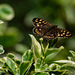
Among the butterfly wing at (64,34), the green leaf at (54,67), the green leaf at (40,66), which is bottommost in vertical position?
the green leaf at (54,67)

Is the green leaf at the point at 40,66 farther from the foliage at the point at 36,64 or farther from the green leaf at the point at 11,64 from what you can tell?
the green leaf at the point at 11,64

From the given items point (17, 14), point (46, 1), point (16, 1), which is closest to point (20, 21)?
point (17, 14)

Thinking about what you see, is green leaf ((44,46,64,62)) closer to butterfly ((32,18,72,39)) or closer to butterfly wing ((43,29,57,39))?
butterfly wing ((43,29,57,39))

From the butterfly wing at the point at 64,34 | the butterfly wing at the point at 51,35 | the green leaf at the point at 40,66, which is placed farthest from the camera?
the butterfly wing at the point at 64,34

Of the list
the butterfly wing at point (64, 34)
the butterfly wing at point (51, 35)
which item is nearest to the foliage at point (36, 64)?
the butterfly wing at point (51, 35)

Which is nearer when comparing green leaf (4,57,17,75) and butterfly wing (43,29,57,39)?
green leaf (4,57,17,75)

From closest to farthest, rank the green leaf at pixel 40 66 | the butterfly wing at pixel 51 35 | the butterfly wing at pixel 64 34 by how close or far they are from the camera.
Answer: the green leaf at pixel 40 66, the butterfly wing at pixel 51 35, the butterfly wing at pixel 64 34

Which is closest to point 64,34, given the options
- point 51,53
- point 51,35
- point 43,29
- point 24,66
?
point 51,35

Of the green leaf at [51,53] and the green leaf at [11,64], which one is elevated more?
the green leaf at [51,53]

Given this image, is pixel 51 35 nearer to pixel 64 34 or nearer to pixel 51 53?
pixel 64 34

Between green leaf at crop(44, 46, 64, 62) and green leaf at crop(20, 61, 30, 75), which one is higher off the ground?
green leaf at crop(44, 46, 64, 62)

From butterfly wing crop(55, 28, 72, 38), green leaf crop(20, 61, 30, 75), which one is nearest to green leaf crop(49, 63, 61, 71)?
green leaf crop(20, 61, 30, 75)
